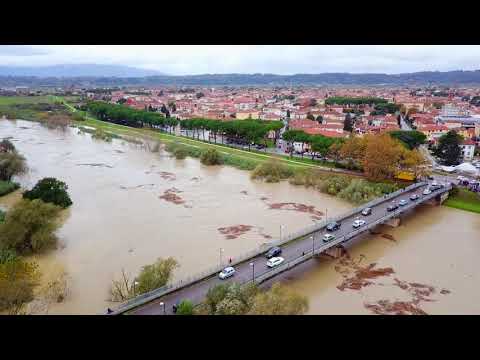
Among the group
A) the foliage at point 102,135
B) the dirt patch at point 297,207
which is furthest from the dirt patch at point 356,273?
the foliage at point 102,135

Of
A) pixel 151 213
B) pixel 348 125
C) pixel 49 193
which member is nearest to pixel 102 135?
pixel 49 193

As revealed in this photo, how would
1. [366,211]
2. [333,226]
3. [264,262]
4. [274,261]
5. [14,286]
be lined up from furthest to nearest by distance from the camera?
[366,211], [333,226], [264,262], [274,261], [14,286]

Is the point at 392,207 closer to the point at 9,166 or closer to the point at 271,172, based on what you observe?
the point at 271,172

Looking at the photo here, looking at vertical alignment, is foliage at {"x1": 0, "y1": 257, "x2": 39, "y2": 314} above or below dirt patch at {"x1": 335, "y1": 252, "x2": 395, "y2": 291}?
above

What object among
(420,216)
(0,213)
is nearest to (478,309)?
(420,216)

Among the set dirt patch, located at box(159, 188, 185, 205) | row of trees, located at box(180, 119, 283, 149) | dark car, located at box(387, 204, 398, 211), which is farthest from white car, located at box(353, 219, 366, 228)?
row of trees, located at box(180, 119, 283, 149)

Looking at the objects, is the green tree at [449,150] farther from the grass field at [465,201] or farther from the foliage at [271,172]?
the foliage at [271,172]

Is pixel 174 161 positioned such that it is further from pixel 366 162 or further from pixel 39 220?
pixel 39 220

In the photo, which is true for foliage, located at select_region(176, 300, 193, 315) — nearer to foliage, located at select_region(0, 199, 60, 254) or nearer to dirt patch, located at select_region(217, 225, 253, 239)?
dirt patch, located at select_region(217, 225, 253, 239)
